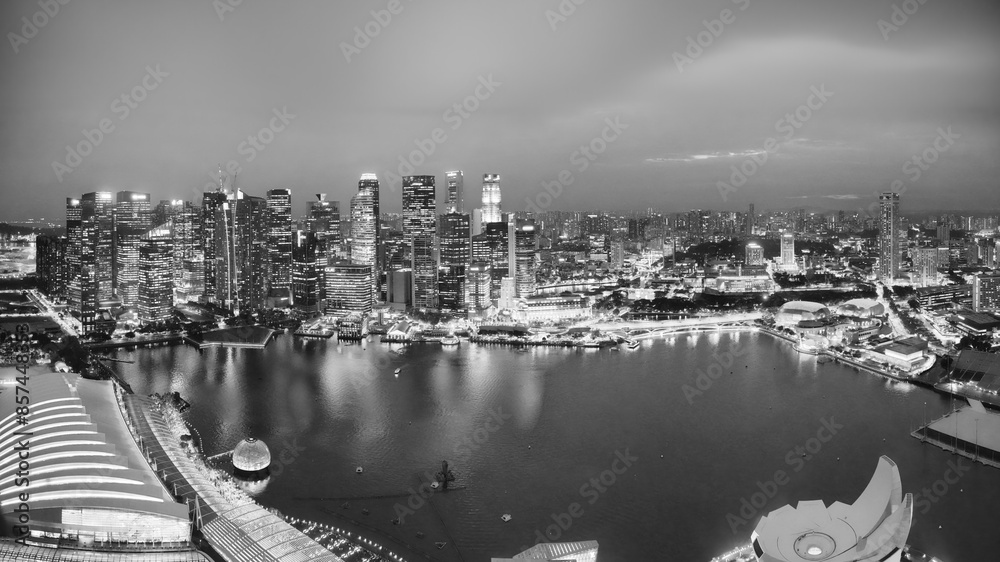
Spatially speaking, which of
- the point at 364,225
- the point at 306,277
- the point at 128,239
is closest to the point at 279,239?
the point at 306,277

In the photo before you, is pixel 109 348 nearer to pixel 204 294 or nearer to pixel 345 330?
pixel 345 330

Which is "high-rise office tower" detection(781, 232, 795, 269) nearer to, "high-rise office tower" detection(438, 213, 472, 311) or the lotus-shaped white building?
"high-rise office tower" detection(438, 213, 472, 311)

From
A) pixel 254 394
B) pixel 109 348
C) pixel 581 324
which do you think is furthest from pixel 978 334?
pixel 109 348

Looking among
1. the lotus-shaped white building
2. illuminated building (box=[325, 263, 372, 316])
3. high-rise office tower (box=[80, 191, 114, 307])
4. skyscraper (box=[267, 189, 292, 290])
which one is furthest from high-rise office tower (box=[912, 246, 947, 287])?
high-rise office tower (box=[80, 191, 114, 307])

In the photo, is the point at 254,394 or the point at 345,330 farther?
the point at 345,330

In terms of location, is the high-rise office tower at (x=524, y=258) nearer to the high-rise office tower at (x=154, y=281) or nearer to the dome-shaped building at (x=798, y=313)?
the dome-shaped building at (x=798, y=313)

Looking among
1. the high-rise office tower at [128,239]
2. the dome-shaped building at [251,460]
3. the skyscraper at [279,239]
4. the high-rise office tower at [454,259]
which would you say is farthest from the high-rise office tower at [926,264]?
the high-rise office tower at [128,239]
